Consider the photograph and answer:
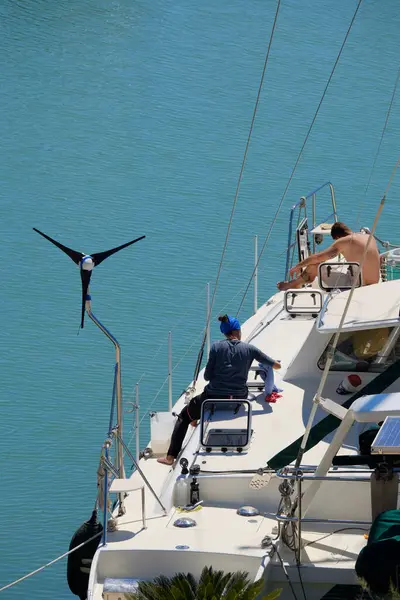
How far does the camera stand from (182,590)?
6621mm

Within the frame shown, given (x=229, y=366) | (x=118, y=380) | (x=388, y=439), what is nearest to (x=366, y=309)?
(x=229, y=366)

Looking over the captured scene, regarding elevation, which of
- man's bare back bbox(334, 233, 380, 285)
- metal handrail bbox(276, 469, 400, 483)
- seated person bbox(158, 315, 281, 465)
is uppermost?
man's bare back bbox(334, 233, 380, 285)

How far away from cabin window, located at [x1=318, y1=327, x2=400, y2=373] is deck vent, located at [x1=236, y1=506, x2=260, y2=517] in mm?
1870

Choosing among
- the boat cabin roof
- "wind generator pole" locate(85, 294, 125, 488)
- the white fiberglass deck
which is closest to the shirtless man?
the boat cabin roof

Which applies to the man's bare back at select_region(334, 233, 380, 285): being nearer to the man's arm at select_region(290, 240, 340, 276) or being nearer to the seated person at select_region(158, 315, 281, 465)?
the man's arm at select_region(290, 240, 340, 276)

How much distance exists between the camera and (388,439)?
646 cm

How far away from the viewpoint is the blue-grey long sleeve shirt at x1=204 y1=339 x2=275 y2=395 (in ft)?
29.3

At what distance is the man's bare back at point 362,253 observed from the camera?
10945 millimetres

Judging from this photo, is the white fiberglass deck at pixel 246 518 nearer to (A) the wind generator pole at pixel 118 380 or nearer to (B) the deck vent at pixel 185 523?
(B) the deck vent at pixel 185 523

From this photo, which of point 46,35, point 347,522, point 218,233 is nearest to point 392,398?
point 347,522

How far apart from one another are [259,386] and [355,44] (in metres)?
24.6

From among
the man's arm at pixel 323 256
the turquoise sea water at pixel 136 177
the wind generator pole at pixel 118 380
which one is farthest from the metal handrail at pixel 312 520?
the man's arm at pixel 323 256

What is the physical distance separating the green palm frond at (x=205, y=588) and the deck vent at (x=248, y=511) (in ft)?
3.41

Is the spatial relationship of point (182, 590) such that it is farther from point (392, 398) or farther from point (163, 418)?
point (163, 418)
